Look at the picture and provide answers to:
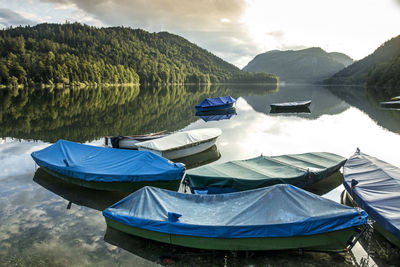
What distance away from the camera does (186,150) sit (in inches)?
716

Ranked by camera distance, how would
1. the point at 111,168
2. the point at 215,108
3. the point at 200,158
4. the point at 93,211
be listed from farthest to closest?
the point at 215,108
the point at 200,158
the point at 111,168
the point at 93,211

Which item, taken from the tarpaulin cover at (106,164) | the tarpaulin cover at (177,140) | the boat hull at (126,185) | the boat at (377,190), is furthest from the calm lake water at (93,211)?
the tarpaulin cover at (177,140)

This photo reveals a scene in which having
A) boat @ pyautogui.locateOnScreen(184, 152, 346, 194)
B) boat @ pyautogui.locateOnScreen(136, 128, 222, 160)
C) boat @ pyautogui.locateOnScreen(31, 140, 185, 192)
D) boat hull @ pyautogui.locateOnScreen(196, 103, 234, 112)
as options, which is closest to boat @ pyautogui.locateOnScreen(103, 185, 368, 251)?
boat @ pyautogui.locateOnScreen(184, 152, 346, 194)

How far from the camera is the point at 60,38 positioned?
198 meters

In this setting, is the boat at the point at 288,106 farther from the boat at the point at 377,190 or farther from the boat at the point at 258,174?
the boat at the point at 377,190

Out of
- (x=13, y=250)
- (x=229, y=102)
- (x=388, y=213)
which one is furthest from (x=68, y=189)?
(x=229, y=102)

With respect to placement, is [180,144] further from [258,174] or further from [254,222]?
[254,222]

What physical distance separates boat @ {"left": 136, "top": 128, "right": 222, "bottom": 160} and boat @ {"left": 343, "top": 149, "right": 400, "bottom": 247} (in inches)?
364

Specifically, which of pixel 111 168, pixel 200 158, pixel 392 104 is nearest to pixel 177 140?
pixel 200 158

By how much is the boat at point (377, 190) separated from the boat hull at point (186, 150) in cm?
925

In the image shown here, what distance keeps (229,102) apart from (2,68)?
84463mm

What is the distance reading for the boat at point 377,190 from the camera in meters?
7.91

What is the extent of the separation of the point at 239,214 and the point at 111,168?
6.54 metres

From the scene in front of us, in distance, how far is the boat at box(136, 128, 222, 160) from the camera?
16.7m
